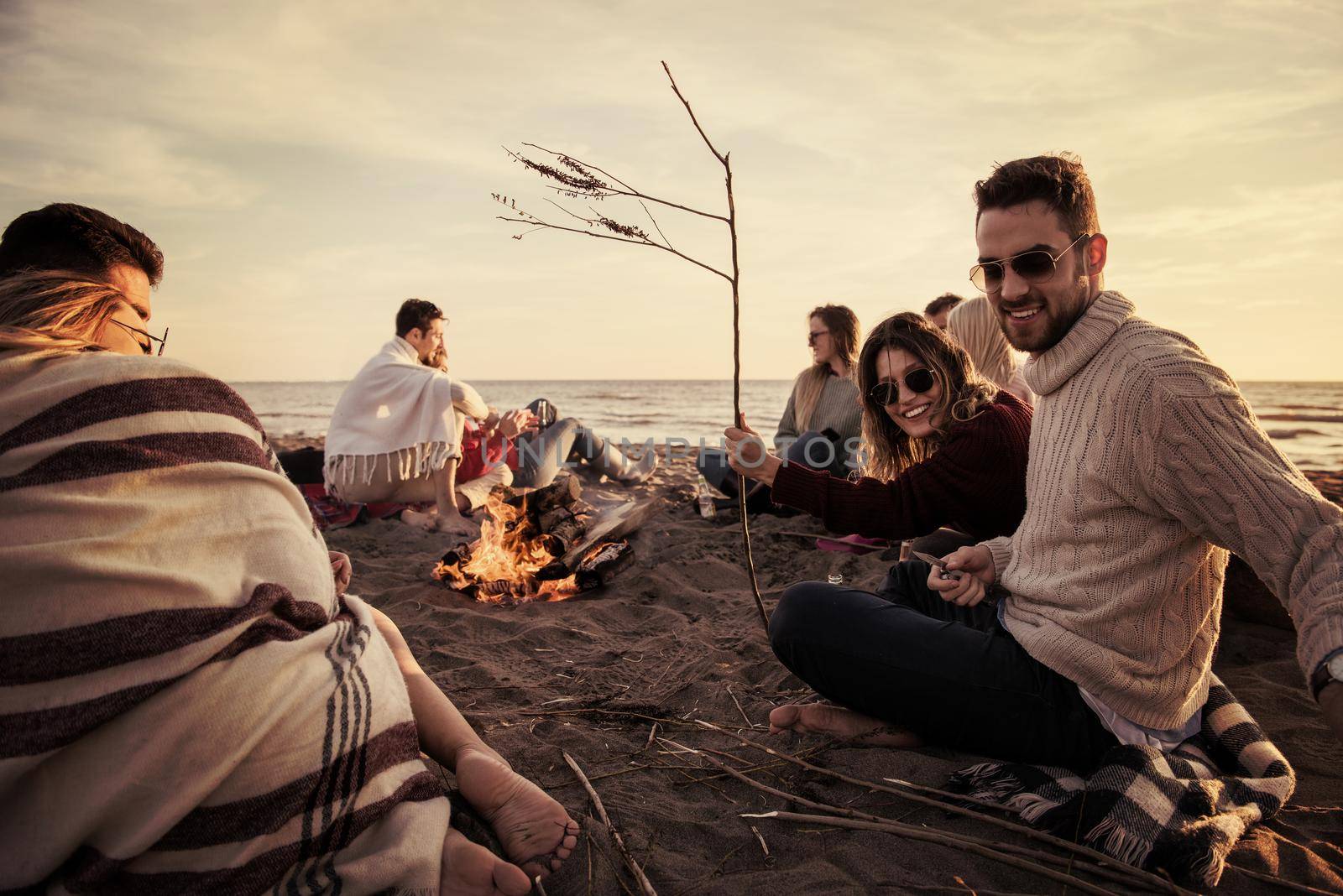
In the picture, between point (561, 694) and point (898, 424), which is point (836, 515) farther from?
point (561, 694)

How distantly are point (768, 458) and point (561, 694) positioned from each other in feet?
4.14

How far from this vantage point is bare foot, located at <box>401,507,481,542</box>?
587 cm

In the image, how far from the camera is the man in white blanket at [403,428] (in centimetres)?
607

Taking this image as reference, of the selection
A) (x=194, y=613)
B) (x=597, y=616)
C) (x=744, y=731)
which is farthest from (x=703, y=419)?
(x=194, y=613)

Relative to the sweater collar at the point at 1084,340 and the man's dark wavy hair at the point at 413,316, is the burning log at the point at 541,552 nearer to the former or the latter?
the man's dark wavy hair at the point at 413,316

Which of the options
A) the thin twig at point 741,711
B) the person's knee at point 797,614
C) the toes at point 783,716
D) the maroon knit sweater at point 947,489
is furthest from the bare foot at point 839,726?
the maroon knit sweater at point 947,489

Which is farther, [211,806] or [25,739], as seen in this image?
[211,806]

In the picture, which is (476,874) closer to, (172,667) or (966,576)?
(172,667)

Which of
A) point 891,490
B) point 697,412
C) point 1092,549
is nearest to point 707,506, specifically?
point 891,490

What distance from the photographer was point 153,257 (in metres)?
2.04

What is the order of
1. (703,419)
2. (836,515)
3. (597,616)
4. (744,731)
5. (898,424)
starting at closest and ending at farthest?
1. (744,731)
2. (836,515)
3. (898,424)
4. (597,616)
5. (703,419)

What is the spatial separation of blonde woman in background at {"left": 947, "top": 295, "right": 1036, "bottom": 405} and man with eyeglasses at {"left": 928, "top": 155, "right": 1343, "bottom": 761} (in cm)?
227

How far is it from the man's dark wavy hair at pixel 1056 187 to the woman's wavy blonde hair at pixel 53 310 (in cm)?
245

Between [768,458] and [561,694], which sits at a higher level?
[768,458]
